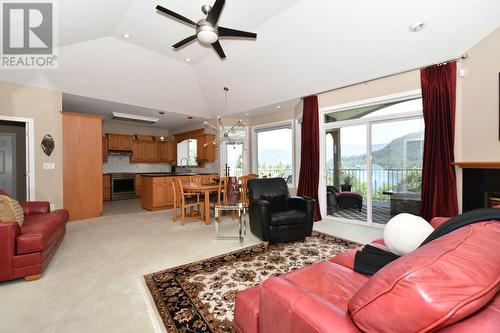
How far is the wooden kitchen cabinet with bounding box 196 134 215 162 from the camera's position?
6.99m

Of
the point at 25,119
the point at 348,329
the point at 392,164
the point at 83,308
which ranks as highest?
the point at 25,119

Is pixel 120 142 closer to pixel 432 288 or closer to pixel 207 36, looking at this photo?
pixel 207 36

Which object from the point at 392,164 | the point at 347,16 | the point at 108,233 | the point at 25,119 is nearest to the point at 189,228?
the point at 108,233

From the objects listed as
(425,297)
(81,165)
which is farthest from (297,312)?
(81,165)

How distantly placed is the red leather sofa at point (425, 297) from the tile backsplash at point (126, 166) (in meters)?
8.21

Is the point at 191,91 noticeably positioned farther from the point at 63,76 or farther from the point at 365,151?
the point at 365,151

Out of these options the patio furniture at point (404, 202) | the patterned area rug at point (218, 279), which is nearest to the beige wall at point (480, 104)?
the patio furniture at point (404, 202)

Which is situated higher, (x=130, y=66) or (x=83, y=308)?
(x=130, y=66)

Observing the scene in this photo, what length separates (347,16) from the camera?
9.62 ft

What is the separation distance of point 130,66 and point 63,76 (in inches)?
46.3

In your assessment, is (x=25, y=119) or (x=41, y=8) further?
(x=25, y=119)

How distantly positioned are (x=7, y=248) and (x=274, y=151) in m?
5.16

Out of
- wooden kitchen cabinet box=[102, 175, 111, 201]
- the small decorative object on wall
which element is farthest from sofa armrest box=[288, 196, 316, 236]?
wooden kitchen cabinet box=[102, 175, 111, 201]

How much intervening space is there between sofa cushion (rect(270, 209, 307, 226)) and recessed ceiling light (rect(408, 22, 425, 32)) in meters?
2.79
